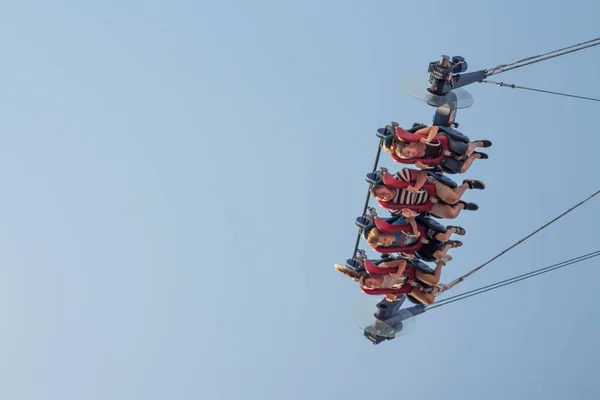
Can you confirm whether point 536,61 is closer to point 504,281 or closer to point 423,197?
point 423,197

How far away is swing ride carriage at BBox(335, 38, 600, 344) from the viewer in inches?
487

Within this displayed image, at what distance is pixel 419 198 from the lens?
1269 cm

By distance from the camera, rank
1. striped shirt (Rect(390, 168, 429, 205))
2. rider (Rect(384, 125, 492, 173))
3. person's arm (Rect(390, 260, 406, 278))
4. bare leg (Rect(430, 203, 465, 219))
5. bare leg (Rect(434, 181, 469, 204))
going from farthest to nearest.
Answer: person's arm (Rect(390, 260, 406, 278))
bare leg (Rect(430, 203, 465, 219))
bare leg (Rect(434, 181, 469, 204))
striped shirt (Rect(390, 168, 429, 205))
rider (Rect(384, 125, 492, 173))

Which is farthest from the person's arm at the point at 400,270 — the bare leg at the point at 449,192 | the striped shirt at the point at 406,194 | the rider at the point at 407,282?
the bare leg at the point at 449,192

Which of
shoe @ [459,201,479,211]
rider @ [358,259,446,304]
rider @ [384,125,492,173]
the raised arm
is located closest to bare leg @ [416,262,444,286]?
rider @ [358,259,446,304]

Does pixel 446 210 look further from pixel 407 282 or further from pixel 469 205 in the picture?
pixel 407 282

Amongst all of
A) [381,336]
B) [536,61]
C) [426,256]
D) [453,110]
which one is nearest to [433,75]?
[453,110]

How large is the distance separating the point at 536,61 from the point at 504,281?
11.8ft

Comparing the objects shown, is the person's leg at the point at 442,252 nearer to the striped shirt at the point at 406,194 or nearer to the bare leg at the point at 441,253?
the bare leg at the point at 441,253

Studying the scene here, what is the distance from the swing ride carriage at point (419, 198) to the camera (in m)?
12.4

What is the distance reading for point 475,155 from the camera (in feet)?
41.6

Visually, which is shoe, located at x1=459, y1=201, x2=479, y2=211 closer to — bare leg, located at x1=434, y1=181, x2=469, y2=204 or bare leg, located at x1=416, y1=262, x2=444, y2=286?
bare leg, located at x1=434, y1=181, x2=469, y2=204

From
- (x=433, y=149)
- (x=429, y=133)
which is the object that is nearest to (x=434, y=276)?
(x=433, y=149)

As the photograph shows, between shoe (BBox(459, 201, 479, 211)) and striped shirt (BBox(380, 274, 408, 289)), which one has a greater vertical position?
shoe (BBox(459, 201, 479, 211))
